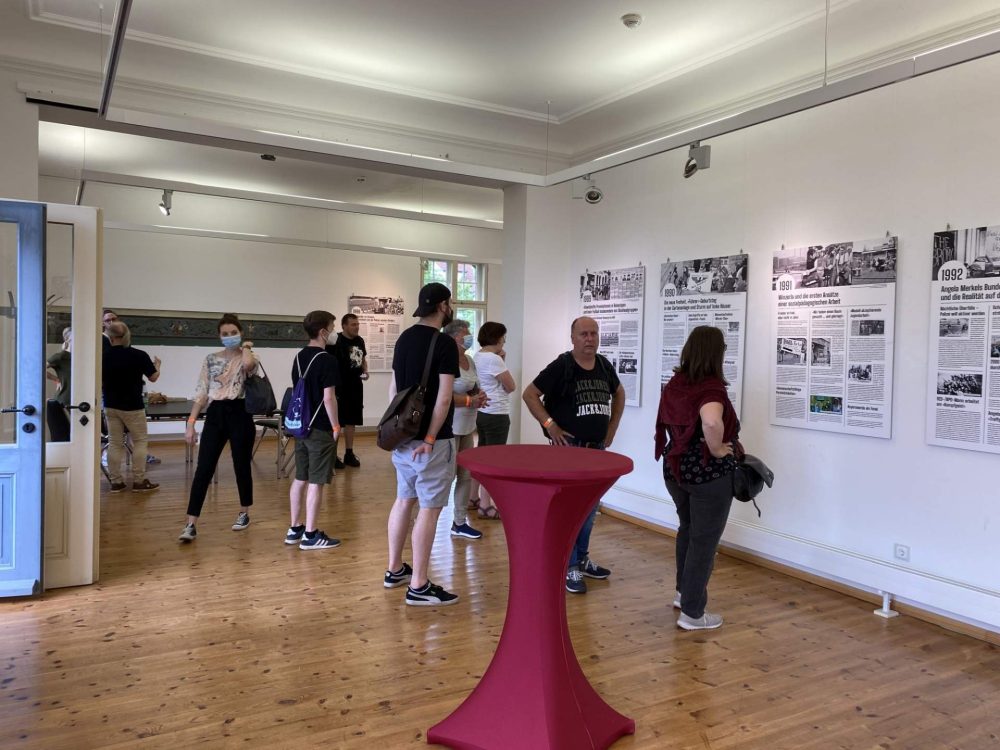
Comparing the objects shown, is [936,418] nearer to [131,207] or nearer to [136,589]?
[136,589]

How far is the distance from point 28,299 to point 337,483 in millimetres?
3995

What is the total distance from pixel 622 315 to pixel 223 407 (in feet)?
11.3

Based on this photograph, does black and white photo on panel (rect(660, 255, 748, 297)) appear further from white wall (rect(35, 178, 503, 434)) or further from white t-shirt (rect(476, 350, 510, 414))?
white wall (rect(35, 178, 503, 434))

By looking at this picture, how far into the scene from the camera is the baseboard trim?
3.74m

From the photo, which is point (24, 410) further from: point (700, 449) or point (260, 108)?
point (700, 449)

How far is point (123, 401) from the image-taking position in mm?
6637

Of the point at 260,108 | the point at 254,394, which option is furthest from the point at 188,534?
the point at 260,108

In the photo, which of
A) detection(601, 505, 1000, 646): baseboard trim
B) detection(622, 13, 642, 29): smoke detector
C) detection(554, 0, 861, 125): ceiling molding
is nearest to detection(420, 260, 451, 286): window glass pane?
detection(554, 0, 861, 125): ceiling molding

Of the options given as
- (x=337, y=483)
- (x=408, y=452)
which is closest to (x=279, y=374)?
(x=337, y=483)

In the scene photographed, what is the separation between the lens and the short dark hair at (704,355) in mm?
3486

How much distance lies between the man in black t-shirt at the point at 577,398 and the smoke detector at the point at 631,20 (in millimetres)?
2014

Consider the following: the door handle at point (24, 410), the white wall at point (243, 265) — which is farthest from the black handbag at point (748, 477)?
the white wall at point (243, 265)

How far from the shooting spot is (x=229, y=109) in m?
5.70

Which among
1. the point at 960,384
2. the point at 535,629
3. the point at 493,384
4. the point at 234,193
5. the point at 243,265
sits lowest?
the point at 535,629
